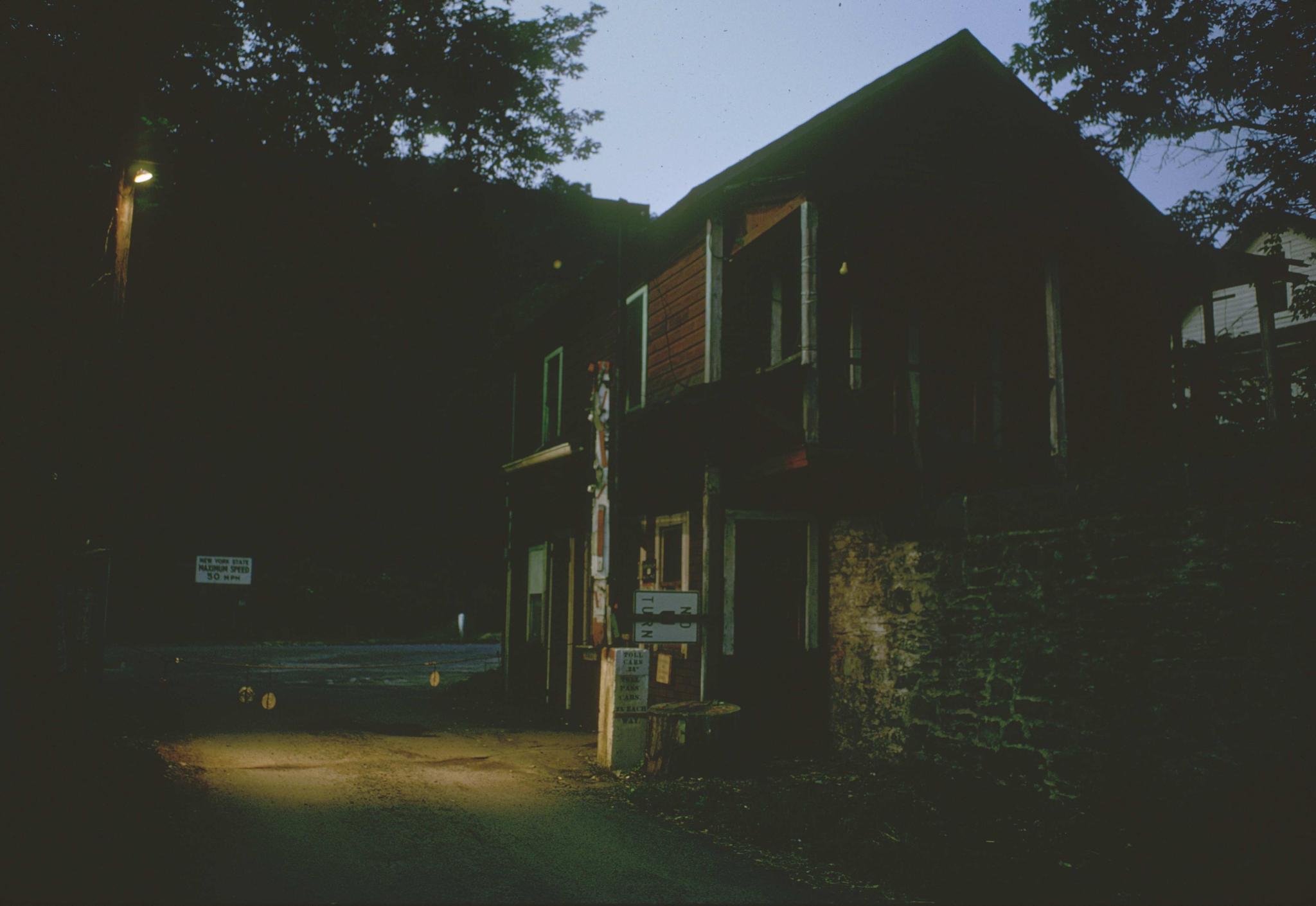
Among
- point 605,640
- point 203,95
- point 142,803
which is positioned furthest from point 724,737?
point 203,95

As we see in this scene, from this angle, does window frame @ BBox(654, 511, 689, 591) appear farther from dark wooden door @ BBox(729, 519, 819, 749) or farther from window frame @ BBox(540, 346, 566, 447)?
window frame @ BBox(540, 346, 566, 447)

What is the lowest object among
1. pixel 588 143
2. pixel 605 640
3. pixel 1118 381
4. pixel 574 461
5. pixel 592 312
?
pixel 605 640

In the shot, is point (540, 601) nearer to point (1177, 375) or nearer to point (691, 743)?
point (691, 743)

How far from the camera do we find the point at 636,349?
1511cm

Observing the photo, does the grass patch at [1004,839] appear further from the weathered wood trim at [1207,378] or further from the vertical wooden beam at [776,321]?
the weathered wood trim at [1207,378]

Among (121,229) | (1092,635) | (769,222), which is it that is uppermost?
(121,229)

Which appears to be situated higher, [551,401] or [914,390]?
[551,401]

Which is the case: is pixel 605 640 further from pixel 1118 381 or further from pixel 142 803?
pixel 1118 381

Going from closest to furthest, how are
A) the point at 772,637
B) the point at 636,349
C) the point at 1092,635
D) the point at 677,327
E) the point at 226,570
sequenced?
the point at 1092,635, the point at 772,637, the point at 677,327, the point at 636,349, the point at 226,570

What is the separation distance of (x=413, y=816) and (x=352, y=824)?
0.52 m

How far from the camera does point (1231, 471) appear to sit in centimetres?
713

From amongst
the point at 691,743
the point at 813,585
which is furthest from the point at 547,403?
the point at 691,743

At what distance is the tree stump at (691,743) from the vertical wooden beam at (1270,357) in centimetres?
867

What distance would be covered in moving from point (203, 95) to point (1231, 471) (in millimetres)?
27042
